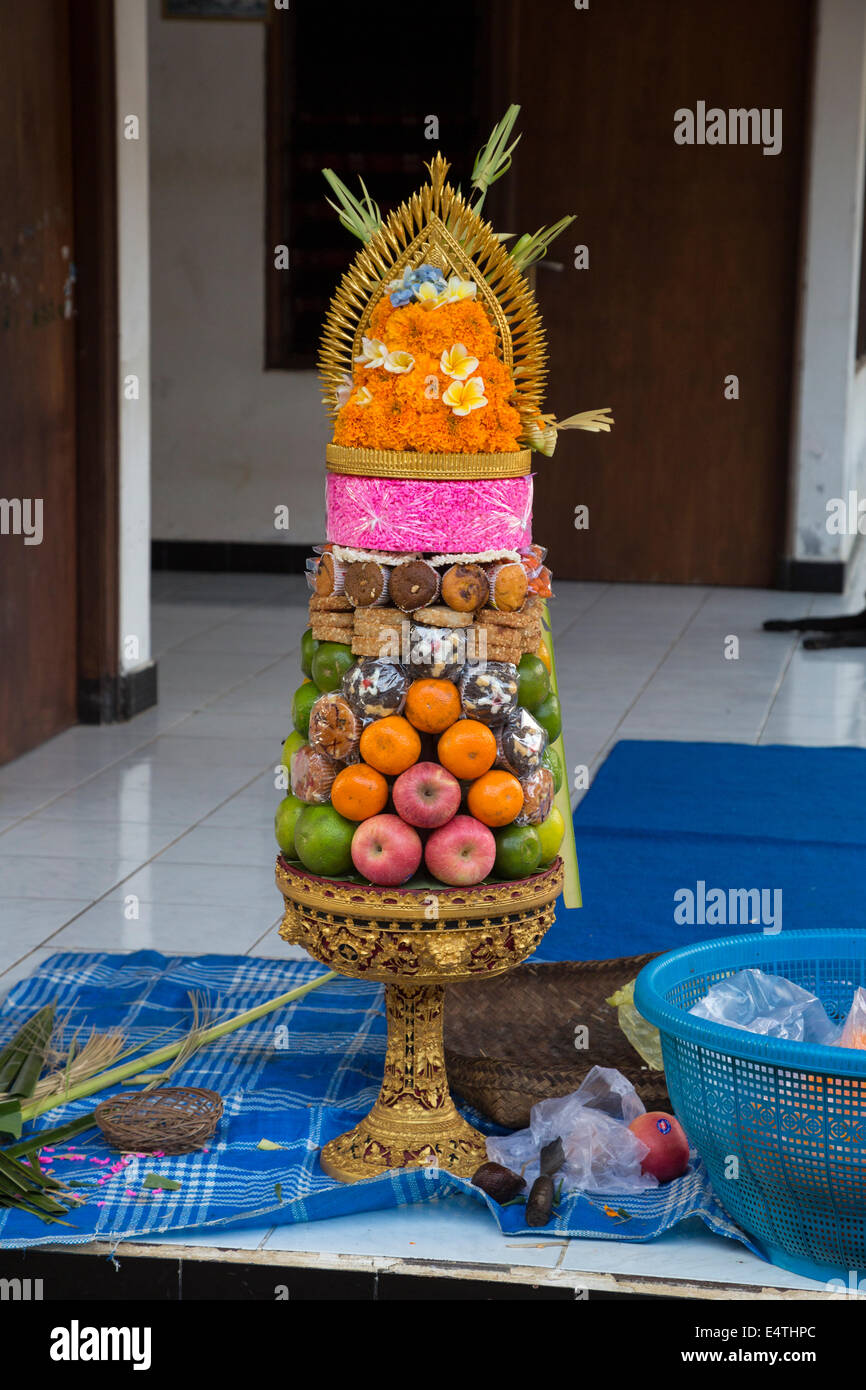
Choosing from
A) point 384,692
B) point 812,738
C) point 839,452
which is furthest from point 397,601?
point 839,452

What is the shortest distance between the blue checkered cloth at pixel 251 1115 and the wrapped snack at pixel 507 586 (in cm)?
83

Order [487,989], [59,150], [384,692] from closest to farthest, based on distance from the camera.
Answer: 1. [384,692]
2. [487,989]
3. [59,150]

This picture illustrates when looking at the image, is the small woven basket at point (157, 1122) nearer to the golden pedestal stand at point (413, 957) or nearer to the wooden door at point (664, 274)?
the golden pedestal stand at point (413, 957)

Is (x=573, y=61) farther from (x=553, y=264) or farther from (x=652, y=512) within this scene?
(x=652, y=512)

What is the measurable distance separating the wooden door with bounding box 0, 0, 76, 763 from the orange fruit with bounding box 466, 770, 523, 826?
2.87 meters

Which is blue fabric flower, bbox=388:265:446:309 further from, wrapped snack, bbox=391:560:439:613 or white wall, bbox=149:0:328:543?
white wall, bbox=149:0:328:543

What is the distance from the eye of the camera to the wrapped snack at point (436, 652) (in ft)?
8.45

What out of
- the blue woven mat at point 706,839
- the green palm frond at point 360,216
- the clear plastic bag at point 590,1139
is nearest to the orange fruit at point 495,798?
the clear plastic bag at point 590,1139

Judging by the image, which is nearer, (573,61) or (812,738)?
(812,738)

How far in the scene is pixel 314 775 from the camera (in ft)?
8.68

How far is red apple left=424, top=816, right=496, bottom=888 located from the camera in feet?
8.48

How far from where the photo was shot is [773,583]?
8531 mm

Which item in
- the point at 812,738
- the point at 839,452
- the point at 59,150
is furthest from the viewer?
the point at 839,452

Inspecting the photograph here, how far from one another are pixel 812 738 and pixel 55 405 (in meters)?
2.52
